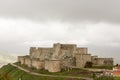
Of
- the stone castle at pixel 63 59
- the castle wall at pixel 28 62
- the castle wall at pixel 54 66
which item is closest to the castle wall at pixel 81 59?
the stone castle at pixel 63 59

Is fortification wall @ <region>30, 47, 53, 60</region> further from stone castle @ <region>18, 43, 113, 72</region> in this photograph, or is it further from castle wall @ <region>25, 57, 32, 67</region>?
castle wall @ <region>25, 57, 32, 67</region>

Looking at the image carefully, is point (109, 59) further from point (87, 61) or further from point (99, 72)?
point (99, 72)

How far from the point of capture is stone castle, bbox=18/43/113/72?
10858 centimetres

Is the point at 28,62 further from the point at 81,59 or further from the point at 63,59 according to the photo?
the point at 81,59

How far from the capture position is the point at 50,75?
102 metres

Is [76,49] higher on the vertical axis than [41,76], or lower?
higher

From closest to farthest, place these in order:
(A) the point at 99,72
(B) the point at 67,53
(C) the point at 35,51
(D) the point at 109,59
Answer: (A) the point at 99,72, (B) the point at 67,53, (D) the point at 109,59, (C) the point at 35,51

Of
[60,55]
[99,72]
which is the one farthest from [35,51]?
[99,72]

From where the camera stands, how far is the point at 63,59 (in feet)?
377

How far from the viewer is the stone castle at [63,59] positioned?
108581 mm

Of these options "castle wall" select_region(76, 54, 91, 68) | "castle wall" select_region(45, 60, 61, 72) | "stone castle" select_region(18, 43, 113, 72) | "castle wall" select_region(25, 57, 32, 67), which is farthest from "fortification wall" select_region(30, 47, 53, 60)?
"castle wall" select_region(45, 60, 61, 72)

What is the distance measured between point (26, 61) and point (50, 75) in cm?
3019

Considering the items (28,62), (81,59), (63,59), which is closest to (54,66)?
(63,59)

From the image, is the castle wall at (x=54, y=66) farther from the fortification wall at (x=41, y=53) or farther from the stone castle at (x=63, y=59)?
the fortification wall at (x=41, y=53)
